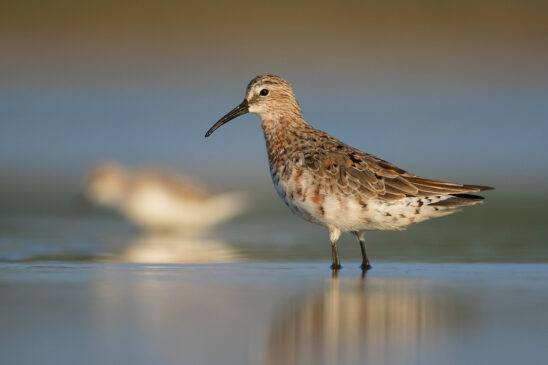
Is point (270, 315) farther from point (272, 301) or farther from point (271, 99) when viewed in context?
point (271, 99)

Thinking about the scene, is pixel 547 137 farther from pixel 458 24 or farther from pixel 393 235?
pixel 393 235

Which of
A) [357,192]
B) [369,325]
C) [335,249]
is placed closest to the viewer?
[369,325]

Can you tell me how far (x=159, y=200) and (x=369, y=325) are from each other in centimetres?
718

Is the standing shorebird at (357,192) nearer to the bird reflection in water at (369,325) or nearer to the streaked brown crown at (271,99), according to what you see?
the streaked brown crown at (271,99)

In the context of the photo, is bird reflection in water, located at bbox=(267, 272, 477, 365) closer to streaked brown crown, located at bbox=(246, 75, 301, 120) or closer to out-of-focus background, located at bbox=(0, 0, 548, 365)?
out-of-focus background, located at bbox=(0, 0, 548, 365)

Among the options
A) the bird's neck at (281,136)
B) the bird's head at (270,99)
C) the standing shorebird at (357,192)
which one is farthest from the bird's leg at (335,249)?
the bird's head at (270,99)

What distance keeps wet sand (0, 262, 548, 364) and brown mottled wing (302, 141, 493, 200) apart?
588mm

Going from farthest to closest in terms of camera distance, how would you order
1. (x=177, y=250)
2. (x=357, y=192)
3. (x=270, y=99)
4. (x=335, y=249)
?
(x=177, y=250)
(x=270, y=99)
(x=335, y=249)
(x=357, y=192)

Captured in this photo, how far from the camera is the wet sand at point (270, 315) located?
4.43 metres

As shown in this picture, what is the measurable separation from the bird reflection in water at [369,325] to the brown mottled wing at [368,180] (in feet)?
3.23

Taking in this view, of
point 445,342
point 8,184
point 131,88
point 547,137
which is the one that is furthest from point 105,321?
point 131,88

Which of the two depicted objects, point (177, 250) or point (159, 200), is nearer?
point (177, 250)

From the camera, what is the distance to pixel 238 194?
40.6ft

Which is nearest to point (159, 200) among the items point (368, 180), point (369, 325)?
point (368, 180)
